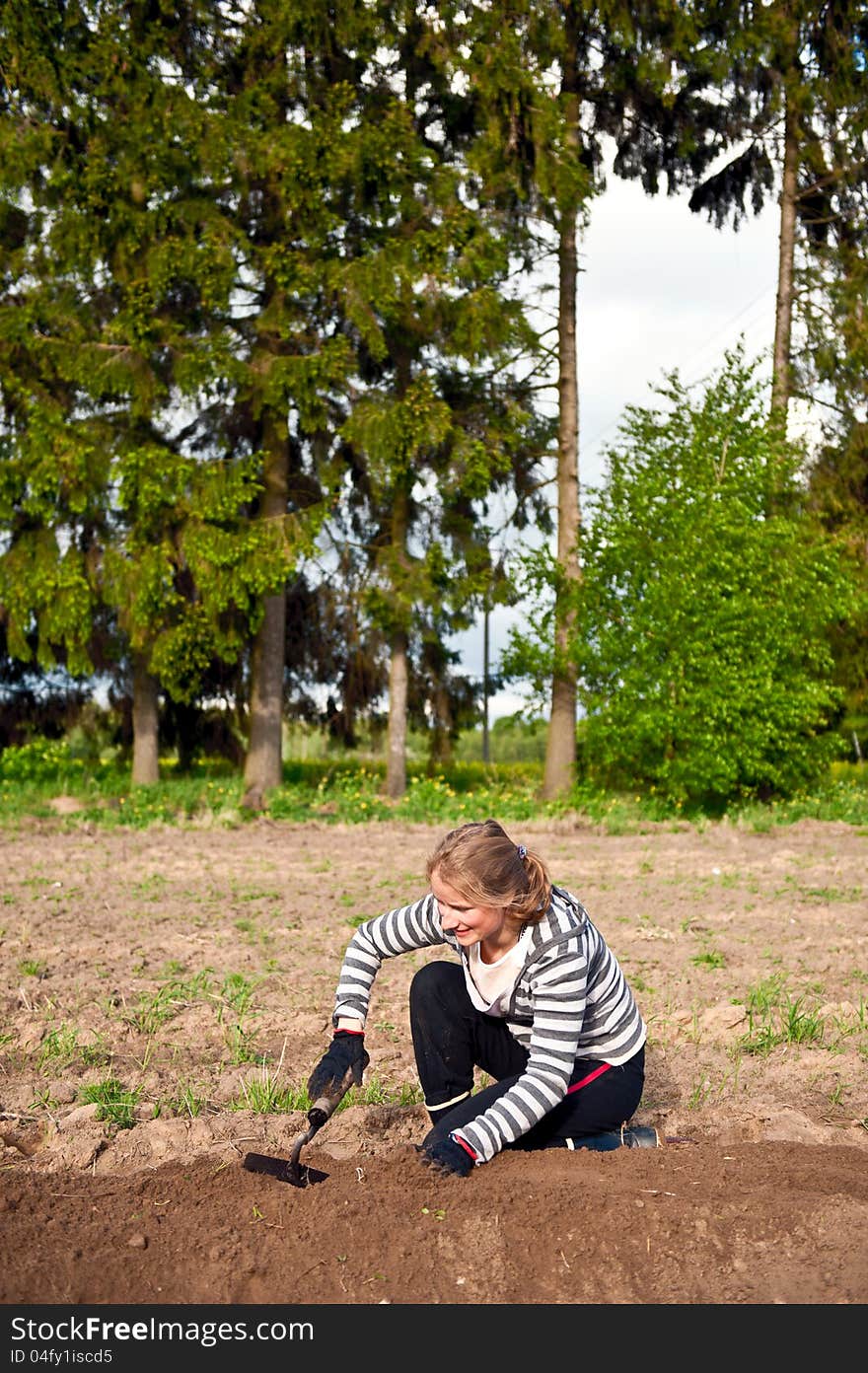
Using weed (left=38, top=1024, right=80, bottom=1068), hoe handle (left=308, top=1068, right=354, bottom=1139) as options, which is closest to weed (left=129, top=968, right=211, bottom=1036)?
weed (left=38, top=1024, right=80, bottom=1068)

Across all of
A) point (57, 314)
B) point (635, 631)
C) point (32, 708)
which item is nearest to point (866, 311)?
point (635, 631)

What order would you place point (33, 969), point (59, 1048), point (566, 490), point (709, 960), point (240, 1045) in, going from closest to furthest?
point (59, 1048) → point (240, 1045) → point (33, 969) → point (709, 960) → point (566, 490)

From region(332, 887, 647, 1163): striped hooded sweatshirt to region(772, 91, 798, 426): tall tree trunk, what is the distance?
17.3m

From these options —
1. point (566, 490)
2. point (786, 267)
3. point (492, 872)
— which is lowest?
point (492, 872)

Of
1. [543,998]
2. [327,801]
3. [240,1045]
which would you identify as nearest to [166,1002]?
[240,1045]

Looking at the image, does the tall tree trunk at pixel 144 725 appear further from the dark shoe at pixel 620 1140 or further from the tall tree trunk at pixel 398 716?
the dark shoe at pixel 620 1140

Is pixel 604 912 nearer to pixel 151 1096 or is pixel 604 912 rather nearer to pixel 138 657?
pixel 151 1096

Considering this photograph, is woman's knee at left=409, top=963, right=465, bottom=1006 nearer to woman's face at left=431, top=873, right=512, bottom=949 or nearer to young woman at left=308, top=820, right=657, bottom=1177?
young woman at left=308, top=820, right=657, bottom=1177

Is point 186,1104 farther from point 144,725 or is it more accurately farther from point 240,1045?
point 144,725

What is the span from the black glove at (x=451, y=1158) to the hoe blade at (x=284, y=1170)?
0.36m

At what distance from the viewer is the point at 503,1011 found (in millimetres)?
3963

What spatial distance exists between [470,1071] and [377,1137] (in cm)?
48

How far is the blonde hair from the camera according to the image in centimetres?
354
